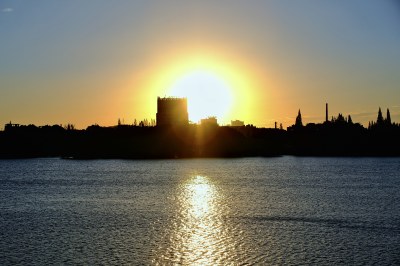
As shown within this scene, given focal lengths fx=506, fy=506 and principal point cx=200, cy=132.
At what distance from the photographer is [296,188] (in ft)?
356

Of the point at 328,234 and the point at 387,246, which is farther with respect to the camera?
the point at 328,234

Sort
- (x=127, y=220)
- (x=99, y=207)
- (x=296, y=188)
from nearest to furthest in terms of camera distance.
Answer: (x=127, y=220) → (x=99, y=207) → (x=296, y=188)

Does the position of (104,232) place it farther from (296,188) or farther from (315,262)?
(296,188)

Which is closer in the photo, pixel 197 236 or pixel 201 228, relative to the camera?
pixel 197 236

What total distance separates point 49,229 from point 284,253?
26817mm

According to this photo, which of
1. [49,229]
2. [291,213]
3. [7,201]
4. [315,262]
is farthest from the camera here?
[7,201]

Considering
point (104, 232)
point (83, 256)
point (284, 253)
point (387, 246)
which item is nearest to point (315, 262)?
point (284, 253)

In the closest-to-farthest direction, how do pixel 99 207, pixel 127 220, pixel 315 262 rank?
pixel 315 262 < pixel 127 220 < pixel 99 207

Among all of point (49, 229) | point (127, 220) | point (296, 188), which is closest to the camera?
point (49, 229)

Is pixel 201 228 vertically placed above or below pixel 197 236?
above

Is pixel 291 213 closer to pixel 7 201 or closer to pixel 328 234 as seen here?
pixel 328 234

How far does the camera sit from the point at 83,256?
4369cm

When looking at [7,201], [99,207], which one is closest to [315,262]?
[99,207]

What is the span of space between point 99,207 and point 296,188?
47.9m
